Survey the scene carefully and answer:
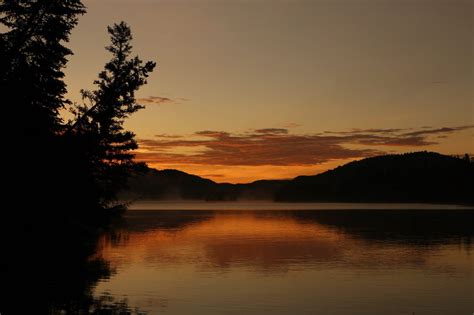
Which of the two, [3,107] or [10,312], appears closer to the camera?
[3,107]

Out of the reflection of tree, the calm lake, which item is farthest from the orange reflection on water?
the reflection of tree

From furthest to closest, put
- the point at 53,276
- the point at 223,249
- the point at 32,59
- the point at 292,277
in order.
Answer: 1. the point at 223,249
2. the point at 292,277
3. the point at 53,276
4. the point at 32,59

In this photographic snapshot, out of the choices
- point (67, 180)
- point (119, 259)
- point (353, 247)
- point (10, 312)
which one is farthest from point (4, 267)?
point (353, 247)

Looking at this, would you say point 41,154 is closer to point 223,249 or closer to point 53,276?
point 53,276

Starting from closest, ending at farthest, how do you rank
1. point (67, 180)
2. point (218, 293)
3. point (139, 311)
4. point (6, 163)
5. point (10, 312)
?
point (6, 163) → point (67, 180) → point (10, 312) → point (139, 311) → point (218, 293)

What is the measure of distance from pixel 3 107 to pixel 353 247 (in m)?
57.0

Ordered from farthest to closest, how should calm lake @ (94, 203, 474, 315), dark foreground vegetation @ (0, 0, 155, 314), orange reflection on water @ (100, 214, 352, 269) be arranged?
orange reflection on water @ (100, 214, 352, 269) < calm lake @ (94, 203, 474, 315) < dark foreground vegetation @ (0, 0, 155, 314)

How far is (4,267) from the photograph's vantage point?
67.1 feet

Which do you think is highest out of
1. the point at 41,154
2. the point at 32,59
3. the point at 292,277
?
the point at 32,59

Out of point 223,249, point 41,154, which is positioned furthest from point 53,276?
point 223,249

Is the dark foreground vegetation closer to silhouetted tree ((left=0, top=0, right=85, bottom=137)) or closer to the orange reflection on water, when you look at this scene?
silhouetted tree ((left=0, top=0, right=85, bottom=137))

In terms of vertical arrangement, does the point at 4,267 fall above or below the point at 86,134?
below

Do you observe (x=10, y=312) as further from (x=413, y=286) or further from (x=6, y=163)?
(x=413, y=286)

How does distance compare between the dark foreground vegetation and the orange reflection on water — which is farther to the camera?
the orange reflection on water
